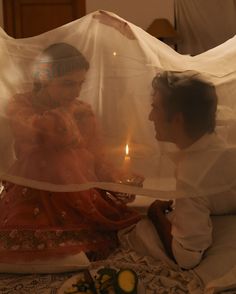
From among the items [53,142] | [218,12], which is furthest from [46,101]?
[218,12]

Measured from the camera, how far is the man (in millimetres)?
989

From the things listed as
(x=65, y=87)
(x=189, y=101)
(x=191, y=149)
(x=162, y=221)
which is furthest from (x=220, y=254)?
(x=65, y=87)

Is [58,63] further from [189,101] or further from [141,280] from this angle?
[141,280]

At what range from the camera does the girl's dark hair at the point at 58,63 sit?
1062mm

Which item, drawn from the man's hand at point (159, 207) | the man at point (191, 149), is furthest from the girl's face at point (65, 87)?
the man's hand at point (159, 207)

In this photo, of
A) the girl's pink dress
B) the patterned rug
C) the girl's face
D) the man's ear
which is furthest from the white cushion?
the girl's face

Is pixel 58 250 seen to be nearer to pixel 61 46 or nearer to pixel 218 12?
pixel 61 46

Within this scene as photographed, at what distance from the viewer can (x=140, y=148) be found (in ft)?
3.29

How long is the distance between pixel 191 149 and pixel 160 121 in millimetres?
103

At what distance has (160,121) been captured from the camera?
1.00m

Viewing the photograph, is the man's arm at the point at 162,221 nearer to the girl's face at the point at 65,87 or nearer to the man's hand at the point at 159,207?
the man's hand at the point at 159,207

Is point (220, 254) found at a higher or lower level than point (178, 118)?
lower

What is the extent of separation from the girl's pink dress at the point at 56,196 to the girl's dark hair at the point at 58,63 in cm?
7

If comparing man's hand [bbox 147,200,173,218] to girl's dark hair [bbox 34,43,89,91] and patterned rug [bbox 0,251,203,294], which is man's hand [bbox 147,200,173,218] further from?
girl's dark hair [bbox 34,43,89,91]
